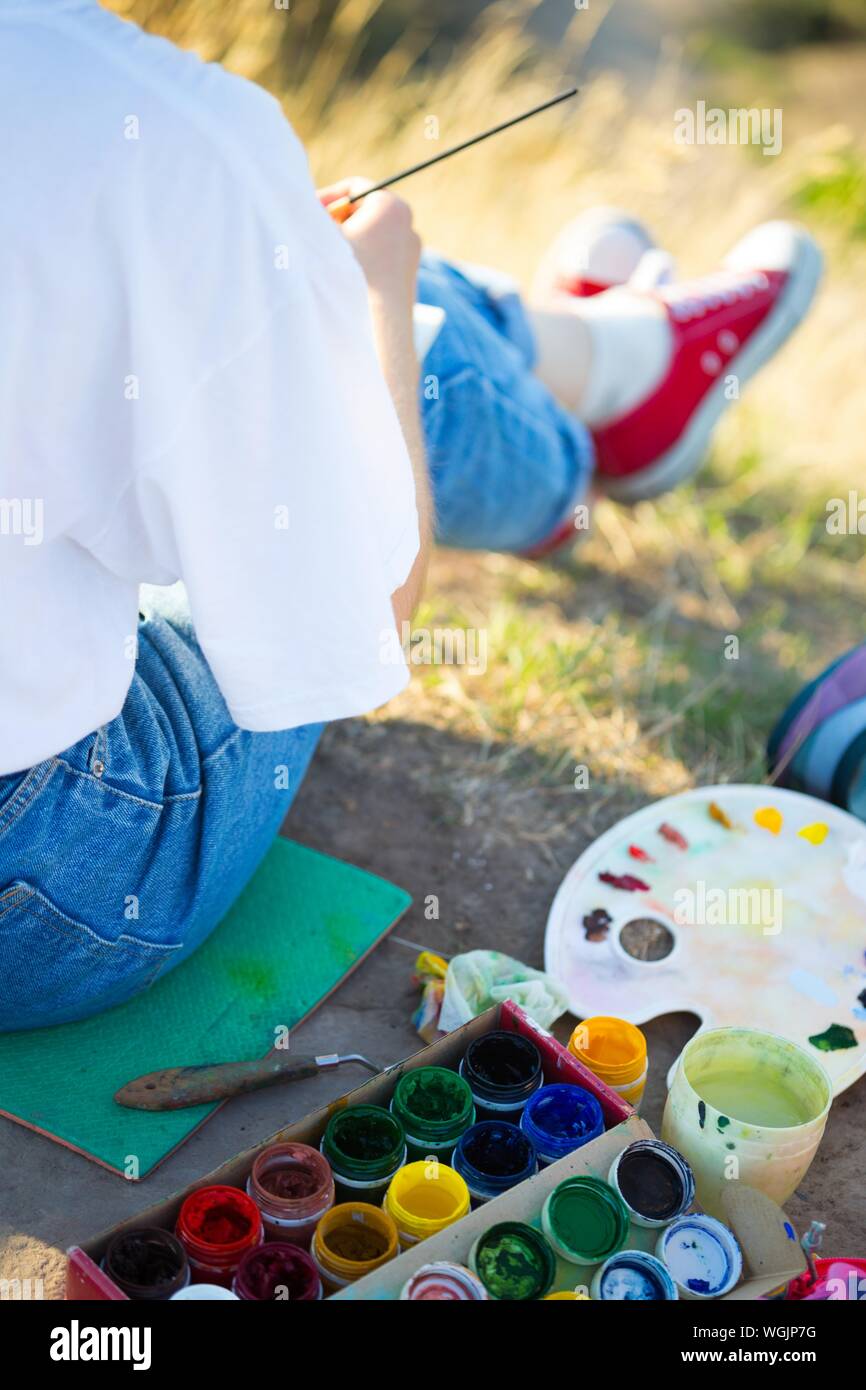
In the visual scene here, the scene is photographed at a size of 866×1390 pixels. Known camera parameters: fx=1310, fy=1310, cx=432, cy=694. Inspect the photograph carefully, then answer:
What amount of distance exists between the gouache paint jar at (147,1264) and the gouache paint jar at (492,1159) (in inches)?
9.6

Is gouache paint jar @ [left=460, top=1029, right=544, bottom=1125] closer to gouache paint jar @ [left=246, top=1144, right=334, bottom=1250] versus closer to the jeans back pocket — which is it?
gouache paint jar @ [left=246, top=1144, right=334, bottom=1250]

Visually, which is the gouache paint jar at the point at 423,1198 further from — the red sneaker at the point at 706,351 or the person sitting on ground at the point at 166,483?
Answer: the red sneaker at the point at 706,351

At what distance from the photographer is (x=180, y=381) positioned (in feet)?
2.49

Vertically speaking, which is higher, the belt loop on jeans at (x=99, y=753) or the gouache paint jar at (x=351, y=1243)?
the belt loop on jeans at (x=99, y=753)

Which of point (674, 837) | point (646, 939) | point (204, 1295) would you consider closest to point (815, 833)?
point (674, 837)

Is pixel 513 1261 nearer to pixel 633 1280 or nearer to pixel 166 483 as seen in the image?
pixel 633 1280

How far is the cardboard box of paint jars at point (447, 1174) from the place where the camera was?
95 cm

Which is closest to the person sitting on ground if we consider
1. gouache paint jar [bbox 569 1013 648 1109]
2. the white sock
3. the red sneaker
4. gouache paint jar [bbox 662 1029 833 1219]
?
gouache paint jar [bbox 569 1013 648 1109]

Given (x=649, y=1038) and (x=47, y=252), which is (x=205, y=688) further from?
(x=649, y=1038)

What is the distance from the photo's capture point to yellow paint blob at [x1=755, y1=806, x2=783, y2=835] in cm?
166

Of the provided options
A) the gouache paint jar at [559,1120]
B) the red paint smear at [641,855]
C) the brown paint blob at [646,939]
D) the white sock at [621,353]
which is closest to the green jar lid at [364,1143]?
the gouache paint jar at [559,1120]

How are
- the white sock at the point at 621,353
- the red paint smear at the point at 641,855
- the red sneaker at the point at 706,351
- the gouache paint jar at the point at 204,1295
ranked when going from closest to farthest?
the gouache paint jar at the point at 204,1295
the red paint smear at the point at 641,855
the white sock at the point at 621,353
the red sneaker at the point at 706,351
